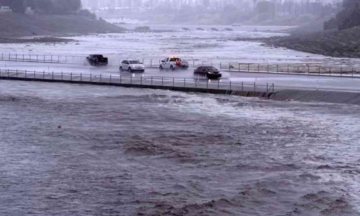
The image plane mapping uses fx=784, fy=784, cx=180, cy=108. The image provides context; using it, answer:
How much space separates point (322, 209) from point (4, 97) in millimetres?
26572

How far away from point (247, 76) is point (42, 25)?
119 metres

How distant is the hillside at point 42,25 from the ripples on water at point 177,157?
103254 millimetres

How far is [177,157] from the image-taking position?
2694 centimetres

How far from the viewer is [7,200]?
21297mm

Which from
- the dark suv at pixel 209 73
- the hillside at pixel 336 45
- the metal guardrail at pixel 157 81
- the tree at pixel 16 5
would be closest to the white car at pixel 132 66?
the metal guardrail at pixel 157 81

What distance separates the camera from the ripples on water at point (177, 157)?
21141 mm

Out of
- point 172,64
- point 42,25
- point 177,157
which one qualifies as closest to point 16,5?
point 42,25

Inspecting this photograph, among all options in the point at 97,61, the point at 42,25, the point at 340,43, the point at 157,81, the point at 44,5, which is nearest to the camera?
the point at 157,81

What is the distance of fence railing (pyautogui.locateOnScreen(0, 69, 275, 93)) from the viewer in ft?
147

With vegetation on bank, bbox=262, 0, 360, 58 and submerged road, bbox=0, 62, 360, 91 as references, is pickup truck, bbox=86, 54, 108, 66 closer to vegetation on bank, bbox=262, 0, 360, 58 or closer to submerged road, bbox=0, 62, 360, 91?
submerged road, bbox=0, 62, 360, 91

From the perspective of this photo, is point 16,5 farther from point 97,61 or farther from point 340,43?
point 97,61

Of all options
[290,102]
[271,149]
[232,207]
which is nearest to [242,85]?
[290,102]

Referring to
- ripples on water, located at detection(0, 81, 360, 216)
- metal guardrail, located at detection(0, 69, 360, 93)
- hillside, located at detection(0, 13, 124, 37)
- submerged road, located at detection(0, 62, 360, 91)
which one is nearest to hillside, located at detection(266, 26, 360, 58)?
submerged road, located at detection(0, 62, 360, 91)

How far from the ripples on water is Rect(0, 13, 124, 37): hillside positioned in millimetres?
103254
